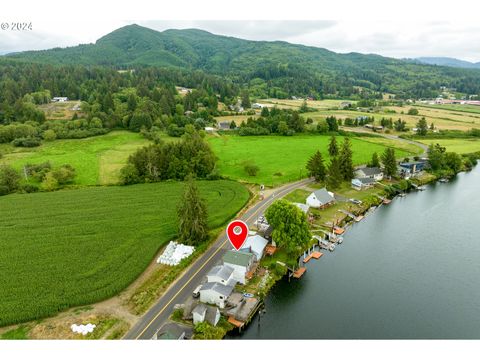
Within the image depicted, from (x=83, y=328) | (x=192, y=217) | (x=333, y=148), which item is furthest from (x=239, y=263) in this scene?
(x=333, y=148)

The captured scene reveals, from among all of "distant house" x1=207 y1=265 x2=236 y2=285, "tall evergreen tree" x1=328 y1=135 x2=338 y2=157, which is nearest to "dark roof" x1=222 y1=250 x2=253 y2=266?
"distant house" x1=207 y1=265 x2=236 y2=285

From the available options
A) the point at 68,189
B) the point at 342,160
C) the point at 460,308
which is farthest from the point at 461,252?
the point at 68,189

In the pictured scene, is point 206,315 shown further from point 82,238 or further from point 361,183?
point 361,183

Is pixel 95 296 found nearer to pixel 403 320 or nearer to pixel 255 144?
pixel 403 320

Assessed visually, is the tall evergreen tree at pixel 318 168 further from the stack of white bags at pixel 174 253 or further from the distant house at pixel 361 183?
the stack of white bags at pixel 174 253

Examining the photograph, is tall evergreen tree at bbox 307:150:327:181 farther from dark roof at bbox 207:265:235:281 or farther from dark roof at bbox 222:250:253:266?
dark roof at bbox 207:265:235:281

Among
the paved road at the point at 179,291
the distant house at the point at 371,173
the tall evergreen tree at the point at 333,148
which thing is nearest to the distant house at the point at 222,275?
the paved road at the point at 179,291
